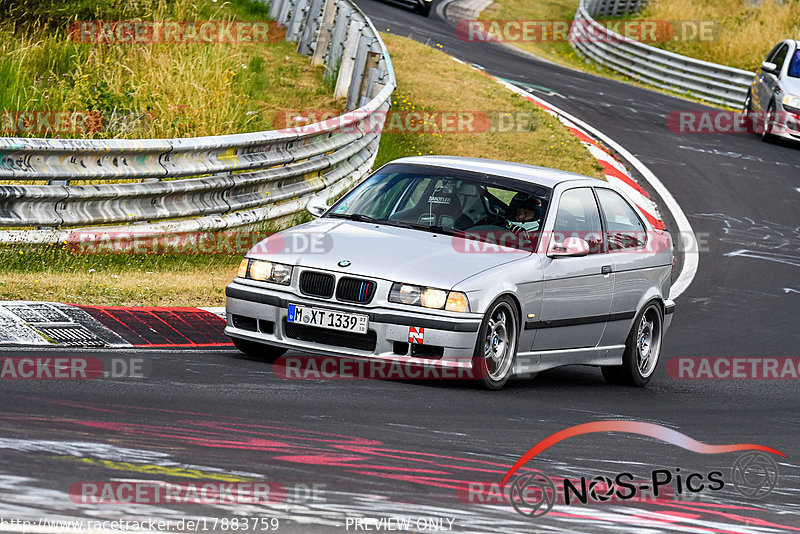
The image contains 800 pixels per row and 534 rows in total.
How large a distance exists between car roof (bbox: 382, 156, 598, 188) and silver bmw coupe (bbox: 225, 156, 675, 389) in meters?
0.02

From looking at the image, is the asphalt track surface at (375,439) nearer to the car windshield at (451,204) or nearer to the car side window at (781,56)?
the car windshield at (451,204)

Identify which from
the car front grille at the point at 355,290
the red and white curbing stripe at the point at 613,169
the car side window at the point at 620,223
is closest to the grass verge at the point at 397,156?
the red and white curbing stripe at the point at 613,169

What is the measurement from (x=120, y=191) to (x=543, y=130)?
35.1 ft

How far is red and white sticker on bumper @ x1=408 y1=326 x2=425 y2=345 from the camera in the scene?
7828 millimetres

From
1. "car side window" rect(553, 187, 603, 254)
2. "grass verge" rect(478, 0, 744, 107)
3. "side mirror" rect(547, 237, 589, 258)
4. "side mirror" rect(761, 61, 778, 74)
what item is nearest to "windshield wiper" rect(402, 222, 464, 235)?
"side mirror" rect(547, 237, 589, 258)

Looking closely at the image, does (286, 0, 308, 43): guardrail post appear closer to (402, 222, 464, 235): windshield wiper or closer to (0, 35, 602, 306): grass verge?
(0, 35, 602, 306): grass verge

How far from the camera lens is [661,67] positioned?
30.8 m

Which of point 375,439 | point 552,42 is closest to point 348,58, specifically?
point 375,439

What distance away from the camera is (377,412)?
7.04m

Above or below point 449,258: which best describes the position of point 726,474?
below

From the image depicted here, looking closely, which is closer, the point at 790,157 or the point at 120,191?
the point at 120,191

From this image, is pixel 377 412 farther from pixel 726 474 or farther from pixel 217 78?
pixel 217 78

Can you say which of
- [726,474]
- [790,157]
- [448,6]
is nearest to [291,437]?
[726,474]

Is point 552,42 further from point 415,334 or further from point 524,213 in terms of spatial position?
point 415,334
